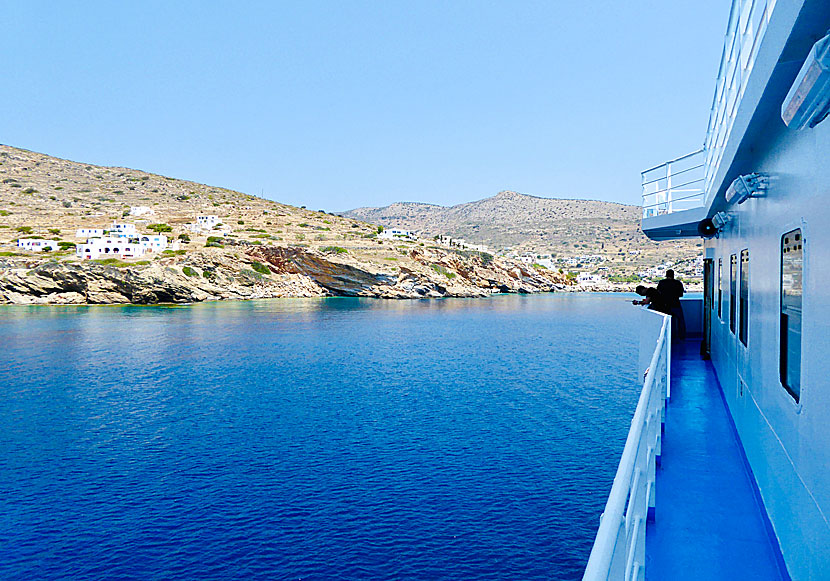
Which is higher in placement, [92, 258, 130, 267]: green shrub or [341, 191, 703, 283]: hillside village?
[341, 191, 703, 283]: hillside village

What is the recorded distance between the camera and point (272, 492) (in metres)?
13.4

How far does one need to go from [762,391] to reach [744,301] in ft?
6.13

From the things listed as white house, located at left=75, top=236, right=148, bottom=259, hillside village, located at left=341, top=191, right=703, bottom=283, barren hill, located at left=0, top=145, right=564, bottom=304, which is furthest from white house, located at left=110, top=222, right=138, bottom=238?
hillside village, located at left=341, top=191, right=703, bottom=283

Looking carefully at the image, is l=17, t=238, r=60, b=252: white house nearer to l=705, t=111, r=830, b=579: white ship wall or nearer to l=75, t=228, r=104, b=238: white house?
l=75, t=228, r=104, b=238: white house

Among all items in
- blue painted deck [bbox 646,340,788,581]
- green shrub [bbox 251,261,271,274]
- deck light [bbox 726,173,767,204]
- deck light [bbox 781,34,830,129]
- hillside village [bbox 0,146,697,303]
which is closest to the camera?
deck light [bbox 781,34,830,129]

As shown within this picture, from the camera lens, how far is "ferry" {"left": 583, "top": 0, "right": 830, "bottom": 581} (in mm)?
2443

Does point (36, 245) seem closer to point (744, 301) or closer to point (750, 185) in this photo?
point (744, 301)

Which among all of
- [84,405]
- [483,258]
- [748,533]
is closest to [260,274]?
[483,258]

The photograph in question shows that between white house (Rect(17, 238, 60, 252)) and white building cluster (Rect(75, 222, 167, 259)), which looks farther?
white house (Rect(17, 238, 60, 252))

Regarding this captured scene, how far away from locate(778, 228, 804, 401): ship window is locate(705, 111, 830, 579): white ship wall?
0.30ft

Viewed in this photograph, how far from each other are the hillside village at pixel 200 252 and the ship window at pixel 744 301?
7141cm

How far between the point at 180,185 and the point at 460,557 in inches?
5599

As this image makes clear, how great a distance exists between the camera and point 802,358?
3.31 meters

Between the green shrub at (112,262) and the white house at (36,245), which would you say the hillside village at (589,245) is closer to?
the green shrub at (112,262)
